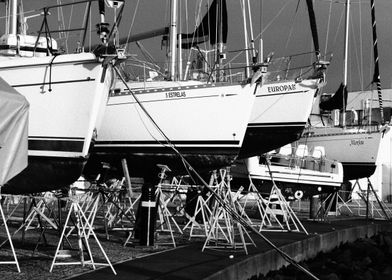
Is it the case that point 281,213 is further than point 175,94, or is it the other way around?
point 281,213

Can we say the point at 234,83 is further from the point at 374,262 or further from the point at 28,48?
A: the point at 374,262

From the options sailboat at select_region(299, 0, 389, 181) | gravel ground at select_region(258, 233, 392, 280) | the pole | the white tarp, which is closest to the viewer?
the white tarp

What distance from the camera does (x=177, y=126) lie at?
17.0 m

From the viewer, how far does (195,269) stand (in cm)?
1160

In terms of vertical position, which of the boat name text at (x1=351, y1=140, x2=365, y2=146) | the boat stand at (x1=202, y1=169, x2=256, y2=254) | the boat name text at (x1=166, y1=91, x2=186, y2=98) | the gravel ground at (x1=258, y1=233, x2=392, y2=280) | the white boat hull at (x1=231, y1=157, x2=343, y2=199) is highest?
the boat name text at (x1=166, y1=91, x2=186, y2=98)

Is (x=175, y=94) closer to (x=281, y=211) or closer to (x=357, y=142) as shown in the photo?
(x=281, y=211)

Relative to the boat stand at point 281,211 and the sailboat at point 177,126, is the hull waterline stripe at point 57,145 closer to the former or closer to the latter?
the sailboat at point 177,126

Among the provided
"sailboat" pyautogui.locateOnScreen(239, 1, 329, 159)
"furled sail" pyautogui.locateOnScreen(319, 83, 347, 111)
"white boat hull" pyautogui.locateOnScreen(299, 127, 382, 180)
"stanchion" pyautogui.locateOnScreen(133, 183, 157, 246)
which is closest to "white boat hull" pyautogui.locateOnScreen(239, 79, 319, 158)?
"sailboat" pyautogui.locateOnScreen(239, 1, 329, 159)

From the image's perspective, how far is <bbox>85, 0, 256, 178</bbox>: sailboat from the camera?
16.7 metres

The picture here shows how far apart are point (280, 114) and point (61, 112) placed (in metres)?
9.66

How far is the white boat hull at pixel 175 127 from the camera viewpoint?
1670 centimetres

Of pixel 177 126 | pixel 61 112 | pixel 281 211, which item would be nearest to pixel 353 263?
pixel 281 211

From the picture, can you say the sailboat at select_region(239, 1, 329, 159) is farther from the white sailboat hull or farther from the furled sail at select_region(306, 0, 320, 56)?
the white sailboat hull

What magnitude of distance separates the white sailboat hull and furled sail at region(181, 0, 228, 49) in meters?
10.1
